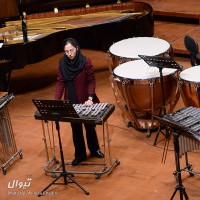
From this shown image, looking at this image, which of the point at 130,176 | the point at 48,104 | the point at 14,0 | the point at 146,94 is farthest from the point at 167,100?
the point at 14,0

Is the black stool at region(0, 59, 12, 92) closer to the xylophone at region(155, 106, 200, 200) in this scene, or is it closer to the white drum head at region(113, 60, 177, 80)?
the white drum head at region(113, 60, 177, 80)

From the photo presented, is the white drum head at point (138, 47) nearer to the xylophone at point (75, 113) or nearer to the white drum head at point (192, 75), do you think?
the white drum head at point (192, 75)

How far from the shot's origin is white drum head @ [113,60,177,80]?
7.64 m

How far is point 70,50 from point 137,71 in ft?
3.69

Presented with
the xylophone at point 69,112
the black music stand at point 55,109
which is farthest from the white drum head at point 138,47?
the black music stand at point 55,109

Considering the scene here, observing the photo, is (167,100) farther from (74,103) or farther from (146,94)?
(74,103)

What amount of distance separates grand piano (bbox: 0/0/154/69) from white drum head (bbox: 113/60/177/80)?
1.26m

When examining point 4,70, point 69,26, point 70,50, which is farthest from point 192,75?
point 4,70

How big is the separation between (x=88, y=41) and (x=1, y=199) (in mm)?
3030

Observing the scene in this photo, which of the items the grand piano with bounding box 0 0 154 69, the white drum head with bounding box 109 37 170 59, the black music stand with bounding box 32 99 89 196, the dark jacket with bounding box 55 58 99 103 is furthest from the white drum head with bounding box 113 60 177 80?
the black music stand with bounding box 32 99 89 196

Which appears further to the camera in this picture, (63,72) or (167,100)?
(167,100)

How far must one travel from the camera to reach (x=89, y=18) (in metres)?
9.67

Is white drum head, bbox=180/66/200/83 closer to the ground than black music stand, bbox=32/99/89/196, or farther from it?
closer to the ground

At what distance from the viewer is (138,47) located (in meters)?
8.36
